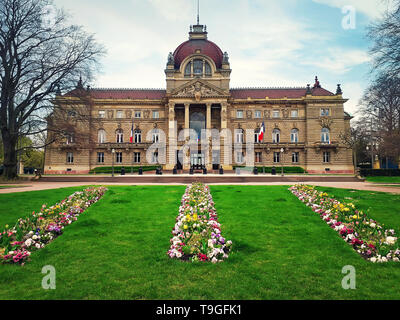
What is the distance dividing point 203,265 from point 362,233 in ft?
16.7

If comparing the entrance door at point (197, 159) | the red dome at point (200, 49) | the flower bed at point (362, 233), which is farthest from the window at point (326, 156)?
the flower bed at point (362, 233)

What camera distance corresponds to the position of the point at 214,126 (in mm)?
54688

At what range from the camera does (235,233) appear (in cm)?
866

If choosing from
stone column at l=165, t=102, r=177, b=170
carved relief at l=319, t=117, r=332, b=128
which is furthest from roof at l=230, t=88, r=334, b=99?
stone column at l=165, t=102, r=177, b=170

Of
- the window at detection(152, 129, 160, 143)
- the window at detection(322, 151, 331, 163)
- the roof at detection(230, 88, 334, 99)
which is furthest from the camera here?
the roof at detection(230, 88, 334, 99)

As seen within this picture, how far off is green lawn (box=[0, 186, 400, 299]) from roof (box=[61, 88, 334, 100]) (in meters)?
49.8

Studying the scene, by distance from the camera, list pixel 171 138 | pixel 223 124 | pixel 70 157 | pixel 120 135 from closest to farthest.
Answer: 1. pixel 171 138
2. pixel 223 124
3. pixel 70 157
4. pixel 120 135

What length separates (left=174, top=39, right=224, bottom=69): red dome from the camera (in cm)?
5547

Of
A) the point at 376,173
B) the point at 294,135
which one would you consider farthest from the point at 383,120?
the point at 294,135

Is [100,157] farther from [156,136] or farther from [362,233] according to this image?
[362,233]

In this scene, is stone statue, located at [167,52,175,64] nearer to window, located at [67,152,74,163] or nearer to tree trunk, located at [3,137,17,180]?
window, located at [67,152,74,163]

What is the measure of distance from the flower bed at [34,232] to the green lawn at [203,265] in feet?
1.02
